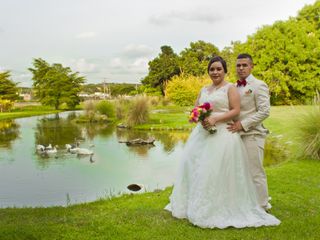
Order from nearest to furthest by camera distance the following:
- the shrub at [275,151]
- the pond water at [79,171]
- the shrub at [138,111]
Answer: the pond water at [79,171] → the shrub at [275,151] → the shrub at [138,111]

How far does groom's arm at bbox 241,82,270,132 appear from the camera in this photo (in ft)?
14.2

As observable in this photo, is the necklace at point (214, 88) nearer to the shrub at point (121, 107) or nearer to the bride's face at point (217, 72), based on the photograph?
the bride's face at point (217, 72)

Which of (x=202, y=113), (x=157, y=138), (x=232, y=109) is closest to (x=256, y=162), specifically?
(x=232, y=109)

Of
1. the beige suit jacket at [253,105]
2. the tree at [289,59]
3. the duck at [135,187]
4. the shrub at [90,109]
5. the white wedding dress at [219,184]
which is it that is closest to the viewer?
the white wedding dress at [219,184]

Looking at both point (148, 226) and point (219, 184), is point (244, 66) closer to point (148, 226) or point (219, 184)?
point (219, 184)

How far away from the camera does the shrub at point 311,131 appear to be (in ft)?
30.9

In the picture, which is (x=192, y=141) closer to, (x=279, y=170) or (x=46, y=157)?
(x=279, y=170)

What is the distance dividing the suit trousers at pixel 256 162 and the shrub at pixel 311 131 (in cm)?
566

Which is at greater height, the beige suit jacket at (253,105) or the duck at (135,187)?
the beige suit jacket at (253,105)

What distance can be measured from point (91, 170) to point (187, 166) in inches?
286

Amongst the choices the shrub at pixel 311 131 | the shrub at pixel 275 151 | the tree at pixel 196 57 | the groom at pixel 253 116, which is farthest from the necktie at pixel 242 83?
the tree at pixel 196 57

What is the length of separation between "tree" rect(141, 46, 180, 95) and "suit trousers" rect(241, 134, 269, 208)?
4671 cm

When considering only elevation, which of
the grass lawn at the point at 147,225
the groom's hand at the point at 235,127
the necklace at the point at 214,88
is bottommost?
the grass lawn at the point at 147,225

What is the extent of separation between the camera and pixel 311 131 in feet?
31.3
